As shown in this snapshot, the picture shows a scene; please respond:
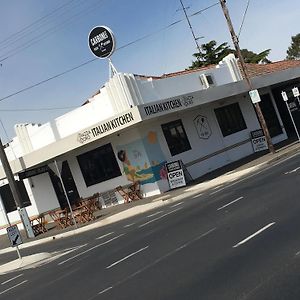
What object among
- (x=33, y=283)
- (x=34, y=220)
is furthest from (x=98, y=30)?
(x=33, y=283)

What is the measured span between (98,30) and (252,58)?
61.2 metres

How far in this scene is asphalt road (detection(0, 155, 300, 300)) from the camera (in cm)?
758

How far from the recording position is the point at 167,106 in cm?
2483

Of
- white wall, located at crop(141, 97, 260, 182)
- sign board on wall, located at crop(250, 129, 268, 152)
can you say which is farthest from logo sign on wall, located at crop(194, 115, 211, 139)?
sign board on wall, located at crop(250, 129, 268, 152)

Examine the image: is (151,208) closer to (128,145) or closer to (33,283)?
(128,145)

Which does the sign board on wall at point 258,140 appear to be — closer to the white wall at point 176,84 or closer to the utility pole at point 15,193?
the white wall at point 176,84

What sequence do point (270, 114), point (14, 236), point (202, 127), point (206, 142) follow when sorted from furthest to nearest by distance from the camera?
1. point (270, 114)
2. point (202, 127)
3. point (206, 142)
4. point (14, 236)

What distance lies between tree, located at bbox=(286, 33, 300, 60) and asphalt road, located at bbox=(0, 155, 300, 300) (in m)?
103

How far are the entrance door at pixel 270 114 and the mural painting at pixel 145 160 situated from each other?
10.9m

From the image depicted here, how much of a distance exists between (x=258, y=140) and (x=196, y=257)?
893 inches

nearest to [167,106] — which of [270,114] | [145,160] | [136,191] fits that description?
[145,160]

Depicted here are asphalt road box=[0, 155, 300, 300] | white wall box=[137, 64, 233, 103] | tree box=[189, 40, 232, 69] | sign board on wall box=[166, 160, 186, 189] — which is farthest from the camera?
tree box=[189, 40, 232, 69]

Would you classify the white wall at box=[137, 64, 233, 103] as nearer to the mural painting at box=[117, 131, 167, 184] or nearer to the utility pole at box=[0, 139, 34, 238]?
the mural painting at box=[117, 131, 167, 184]

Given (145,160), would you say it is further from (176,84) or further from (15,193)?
(15,193)
